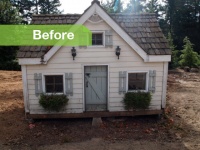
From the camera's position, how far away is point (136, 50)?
8.10 meters

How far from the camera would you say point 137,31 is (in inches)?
354

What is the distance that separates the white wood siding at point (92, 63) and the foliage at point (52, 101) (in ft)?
1.03

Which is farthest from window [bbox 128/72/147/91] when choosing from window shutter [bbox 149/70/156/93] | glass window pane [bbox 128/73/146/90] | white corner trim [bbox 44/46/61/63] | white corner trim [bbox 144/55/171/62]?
white corner trim [bbox 44/46/61/63]

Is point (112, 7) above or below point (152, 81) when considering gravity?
above

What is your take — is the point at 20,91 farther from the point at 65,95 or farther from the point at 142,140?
the point at 142,140

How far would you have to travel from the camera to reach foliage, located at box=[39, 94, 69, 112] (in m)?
8.12

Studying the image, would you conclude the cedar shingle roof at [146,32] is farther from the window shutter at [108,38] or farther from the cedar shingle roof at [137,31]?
the window shutter at [108,38]

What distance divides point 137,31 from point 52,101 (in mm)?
4617

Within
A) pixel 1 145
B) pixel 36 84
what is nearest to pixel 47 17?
pixel 36 84

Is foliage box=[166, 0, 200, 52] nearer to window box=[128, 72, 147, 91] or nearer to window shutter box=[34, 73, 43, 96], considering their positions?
window box=[128, 72, 147, 91]

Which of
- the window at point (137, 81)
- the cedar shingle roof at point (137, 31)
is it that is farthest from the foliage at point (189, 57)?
the window at point (137, 81)

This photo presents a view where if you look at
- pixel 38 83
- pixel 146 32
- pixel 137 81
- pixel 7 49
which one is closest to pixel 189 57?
pixel 146 32

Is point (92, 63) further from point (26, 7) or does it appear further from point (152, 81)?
point (26, 7)

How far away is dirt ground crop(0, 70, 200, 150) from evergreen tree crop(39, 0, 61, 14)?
33.3 meters
